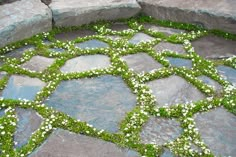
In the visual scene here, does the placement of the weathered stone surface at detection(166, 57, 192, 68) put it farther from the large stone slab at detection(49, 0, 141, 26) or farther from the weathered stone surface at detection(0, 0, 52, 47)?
the weathered stone surface at detection(0, 0, 52, 47)

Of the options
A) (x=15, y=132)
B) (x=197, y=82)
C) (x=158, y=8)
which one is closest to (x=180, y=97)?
(x=197, y=82)

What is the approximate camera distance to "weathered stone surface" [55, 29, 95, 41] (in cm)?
752

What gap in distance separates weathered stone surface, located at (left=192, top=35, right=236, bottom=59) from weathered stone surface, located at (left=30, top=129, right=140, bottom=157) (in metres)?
2.90

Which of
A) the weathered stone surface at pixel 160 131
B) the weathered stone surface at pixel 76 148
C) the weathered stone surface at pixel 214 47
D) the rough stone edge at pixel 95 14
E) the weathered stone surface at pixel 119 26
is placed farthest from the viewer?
the weathered stone surface at pixel 119 26

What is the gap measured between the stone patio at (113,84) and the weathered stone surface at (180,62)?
2 cm

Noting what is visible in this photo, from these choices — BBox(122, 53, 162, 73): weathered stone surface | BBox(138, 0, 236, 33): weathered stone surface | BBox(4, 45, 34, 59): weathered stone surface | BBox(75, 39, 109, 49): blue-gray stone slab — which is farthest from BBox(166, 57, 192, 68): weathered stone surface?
BBox(4, 45, 34, 59): weathered stone surface

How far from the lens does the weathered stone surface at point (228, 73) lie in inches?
248

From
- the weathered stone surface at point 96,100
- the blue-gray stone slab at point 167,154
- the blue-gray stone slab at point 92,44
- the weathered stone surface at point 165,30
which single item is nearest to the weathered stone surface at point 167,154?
the blue-gray stone slab at point 167,154

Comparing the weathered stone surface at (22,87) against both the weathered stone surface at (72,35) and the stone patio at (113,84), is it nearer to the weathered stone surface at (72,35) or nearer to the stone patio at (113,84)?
the stone patio at (113,84)

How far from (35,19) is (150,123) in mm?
3286

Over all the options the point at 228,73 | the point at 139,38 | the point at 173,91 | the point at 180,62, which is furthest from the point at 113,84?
the point at 228,73

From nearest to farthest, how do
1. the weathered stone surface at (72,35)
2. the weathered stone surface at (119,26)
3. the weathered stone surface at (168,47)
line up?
the weathered stone surface at (168,47)
the weathered stone surface at (72,35)
the weathered stone surface at (119,26)

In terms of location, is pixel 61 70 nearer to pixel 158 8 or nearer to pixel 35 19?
pixel 35 19

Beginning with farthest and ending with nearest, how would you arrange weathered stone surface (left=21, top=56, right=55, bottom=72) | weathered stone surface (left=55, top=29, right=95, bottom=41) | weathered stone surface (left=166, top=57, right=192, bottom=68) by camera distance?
weathered stone surface (left=55, top=29, right=95, bottom=41)
weathered stone surface (left=166, top=57, right=192, bottom=68)
weathered stone surface (left=21, top=56, right=55, bottom=72)
